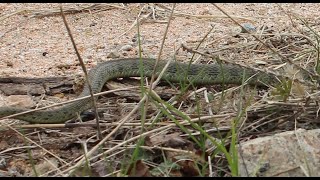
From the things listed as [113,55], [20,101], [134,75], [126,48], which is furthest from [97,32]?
[20,101]

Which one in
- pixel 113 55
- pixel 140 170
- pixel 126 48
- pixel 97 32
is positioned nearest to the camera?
pixel 140 170

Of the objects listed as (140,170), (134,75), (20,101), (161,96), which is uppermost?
(20,101)

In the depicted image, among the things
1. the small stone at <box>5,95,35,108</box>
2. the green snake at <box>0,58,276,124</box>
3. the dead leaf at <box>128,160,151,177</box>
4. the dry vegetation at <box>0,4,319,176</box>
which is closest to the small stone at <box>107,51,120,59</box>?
the dry vegetation at <box>0,4,319,176</box>

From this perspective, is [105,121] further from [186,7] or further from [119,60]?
[186,7]

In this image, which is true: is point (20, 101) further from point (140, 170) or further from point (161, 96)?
point (140, 170)

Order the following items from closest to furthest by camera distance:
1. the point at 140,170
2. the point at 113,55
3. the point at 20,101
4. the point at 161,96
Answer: the point at 140,170, the point at 161,96, the point at 20,101, the point at 113,55
